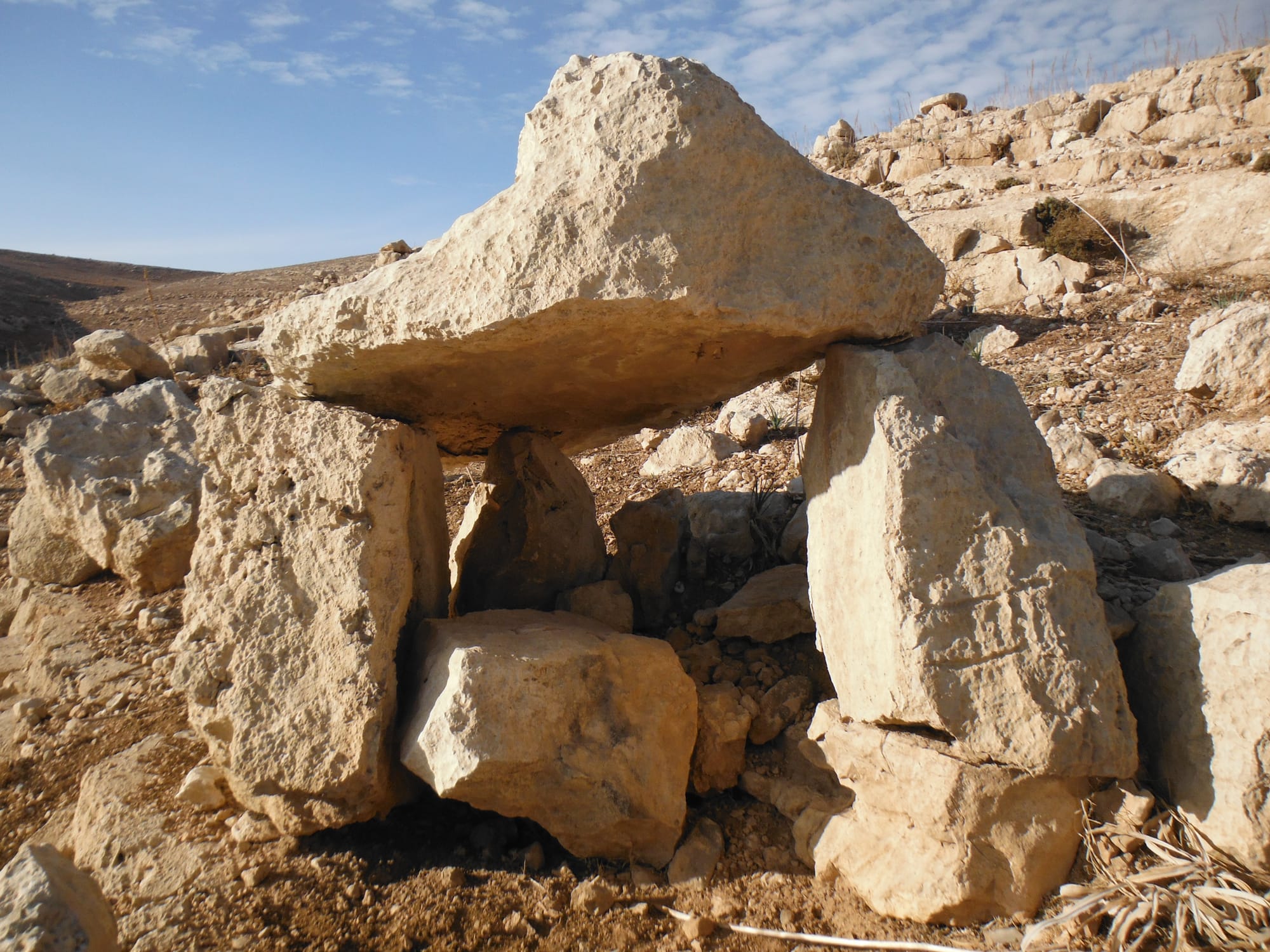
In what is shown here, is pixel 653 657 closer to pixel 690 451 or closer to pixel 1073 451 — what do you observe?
pixel 690 451

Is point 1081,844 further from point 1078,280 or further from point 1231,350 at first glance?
point 1078,280

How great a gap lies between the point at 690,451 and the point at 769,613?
1970 millimetres

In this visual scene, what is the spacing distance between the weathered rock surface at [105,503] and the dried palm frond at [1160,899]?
411cm

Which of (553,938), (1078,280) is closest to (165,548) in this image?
(553,938)

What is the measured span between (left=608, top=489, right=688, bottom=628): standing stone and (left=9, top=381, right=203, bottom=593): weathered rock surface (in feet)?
7.51

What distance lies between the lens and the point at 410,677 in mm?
2693

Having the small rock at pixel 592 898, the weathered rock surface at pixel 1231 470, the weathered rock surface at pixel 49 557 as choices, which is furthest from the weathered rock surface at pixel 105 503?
the weathered rock surface at pixel 1231 470

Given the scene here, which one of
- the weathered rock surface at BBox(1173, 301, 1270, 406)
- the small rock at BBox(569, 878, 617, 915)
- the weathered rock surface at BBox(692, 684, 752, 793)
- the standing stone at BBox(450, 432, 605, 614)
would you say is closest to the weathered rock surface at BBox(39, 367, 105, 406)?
the standing stone at BBox(450, 432, 605, 614)

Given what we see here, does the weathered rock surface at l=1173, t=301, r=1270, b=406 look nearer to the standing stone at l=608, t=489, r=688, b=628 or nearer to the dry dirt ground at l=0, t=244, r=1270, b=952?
the dry dirt ground at l=0, t=244, r=1270, b=952

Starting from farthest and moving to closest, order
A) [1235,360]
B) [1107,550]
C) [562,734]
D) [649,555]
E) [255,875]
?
[1235,360]
[649,555]
[1107,550]
[562,734]
[255,875]

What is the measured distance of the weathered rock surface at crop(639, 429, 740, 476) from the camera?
197 inches

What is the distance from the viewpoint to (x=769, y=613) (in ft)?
10.7

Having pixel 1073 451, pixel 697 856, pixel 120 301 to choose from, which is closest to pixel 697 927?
pixel 697 856

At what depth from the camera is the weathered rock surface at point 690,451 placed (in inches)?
197
